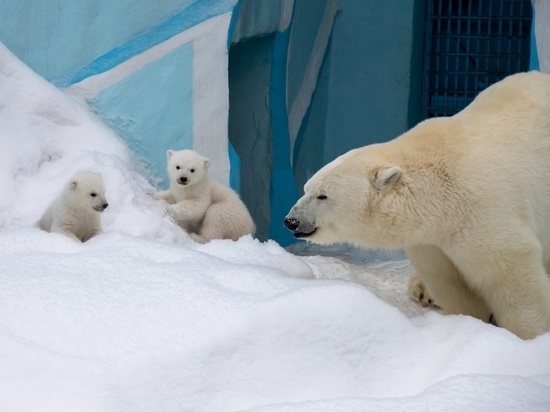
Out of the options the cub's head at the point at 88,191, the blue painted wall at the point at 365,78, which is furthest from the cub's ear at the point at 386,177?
the blue painted wall at the point at 365,78

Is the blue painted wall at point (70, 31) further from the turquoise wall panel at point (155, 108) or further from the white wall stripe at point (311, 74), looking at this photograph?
the white wall stripe at point (311, 74)

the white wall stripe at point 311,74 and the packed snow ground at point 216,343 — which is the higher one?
the white wall stripe at point 311,74

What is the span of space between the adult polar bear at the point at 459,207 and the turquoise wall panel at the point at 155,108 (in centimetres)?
153

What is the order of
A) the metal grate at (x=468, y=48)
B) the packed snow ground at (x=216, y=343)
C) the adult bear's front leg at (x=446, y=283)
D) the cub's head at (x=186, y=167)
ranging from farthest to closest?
the metal grate at (x=468, y=48) → the cub's head at (x=186, y=167) → the adult bear's front leg at (x=446, y=283) → the packed snow ground at (x=216, y=343)

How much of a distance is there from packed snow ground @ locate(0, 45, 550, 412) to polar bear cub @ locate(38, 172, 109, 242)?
23 centimetres

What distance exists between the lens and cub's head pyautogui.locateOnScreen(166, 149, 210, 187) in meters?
4.38

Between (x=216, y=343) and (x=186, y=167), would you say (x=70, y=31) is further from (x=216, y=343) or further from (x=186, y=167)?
(x=216, y=343)

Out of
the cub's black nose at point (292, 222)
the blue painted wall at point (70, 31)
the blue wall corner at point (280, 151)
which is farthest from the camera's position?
the blue wall corner at point (280, 151)

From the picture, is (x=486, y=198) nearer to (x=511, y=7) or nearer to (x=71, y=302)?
(x=71, y=302)

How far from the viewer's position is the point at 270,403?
2590mm

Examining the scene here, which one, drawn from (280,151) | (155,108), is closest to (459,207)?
(155,108)

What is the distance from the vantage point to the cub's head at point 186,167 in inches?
173

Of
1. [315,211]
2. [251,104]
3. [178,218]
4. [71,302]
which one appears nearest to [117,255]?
[71,302]

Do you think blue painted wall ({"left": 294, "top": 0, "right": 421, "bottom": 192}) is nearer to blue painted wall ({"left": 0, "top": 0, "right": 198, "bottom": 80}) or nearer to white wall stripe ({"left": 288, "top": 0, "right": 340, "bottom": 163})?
white wall stripe ({"left": 288, "top": 0, "right": 340, "bottom": 163})
